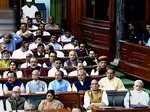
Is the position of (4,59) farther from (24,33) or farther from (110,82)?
(24,33)

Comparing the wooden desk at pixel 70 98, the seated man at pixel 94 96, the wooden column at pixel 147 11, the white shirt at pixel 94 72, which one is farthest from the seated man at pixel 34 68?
the wooden column at pixel 147 11

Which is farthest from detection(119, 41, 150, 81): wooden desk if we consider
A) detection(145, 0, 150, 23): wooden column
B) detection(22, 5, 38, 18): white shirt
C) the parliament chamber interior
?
detection(22, 5, 38, 18): white shirt

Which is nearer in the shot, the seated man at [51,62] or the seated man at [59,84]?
the seated man at [59,84]

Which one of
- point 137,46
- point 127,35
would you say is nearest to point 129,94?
point 137,46

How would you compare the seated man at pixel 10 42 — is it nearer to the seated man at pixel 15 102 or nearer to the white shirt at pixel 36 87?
the white shirt at pixel 36 87

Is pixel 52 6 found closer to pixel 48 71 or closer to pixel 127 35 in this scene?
pixel 127 35

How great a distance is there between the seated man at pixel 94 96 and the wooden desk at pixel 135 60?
381cm

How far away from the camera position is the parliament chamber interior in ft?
34.6

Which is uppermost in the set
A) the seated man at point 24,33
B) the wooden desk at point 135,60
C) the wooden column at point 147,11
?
the wooden column at point 147,11

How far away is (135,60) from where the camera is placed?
15.1 m

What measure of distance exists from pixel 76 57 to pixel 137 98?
132 inches

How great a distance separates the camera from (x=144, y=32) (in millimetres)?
16375

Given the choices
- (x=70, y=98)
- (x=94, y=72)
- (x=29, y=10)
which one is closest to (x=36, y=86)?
(x=70, y=98)

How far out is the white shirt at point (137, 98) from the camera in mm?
10648
